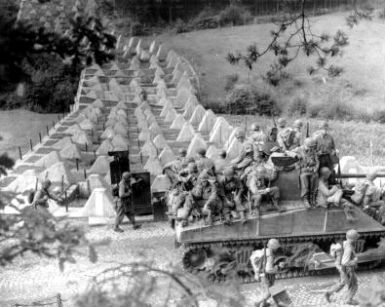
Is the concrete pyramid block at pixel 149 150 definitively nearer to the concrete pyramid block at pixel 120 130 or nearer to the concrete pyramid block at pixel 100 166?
the concrete pyramid block at pixel 100 166

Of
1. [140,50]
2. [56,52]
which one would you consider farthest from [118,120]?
[56,52]

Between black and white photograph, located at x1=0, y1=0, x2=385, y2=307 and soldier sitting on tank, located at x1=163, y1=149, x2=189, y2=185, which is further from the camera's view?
soldier sitting on tank, located at x1=163, y1=149, x2=189, y2=185

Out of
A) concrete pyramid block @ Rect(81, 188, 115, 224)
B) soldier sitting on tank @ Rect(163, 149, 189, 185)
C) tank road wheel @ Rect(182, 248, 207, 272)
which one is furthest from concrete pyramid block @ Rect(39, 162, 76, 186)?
tank road wheel @ Rect(182, 248, 207, 272)

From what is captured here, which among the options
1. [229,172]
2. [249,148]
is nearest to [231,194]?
[229,172]

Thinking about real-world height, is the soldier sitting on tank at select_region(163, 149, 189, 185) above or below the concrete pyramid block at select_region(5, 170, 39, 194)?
above

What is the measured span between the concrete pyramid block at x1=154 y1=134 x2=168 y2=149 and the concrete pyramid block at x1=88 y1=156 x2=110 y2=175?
6.22ft

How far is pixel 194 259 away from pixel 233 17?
28.0 m

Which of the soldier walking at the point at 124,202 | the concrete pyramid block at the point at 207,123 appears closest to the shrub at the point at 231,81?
the concrete pyramid block at the point at 207,123

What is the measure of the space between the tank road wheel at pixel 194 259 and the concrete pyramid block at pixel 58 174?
5648mm

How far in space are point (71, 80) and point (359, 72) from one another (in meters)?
14.1

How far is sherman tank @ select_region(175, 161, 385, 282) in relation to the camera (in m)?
12.5

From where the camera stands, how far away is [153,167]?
58.2 ft

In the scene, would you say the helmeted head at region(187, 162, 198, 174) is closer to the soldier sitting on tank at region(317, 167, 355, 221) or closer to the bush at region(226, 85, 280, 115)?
the soldier sitting on tank at region(317, 167, 355, 221)

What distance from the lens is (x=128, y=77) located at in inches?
1131
